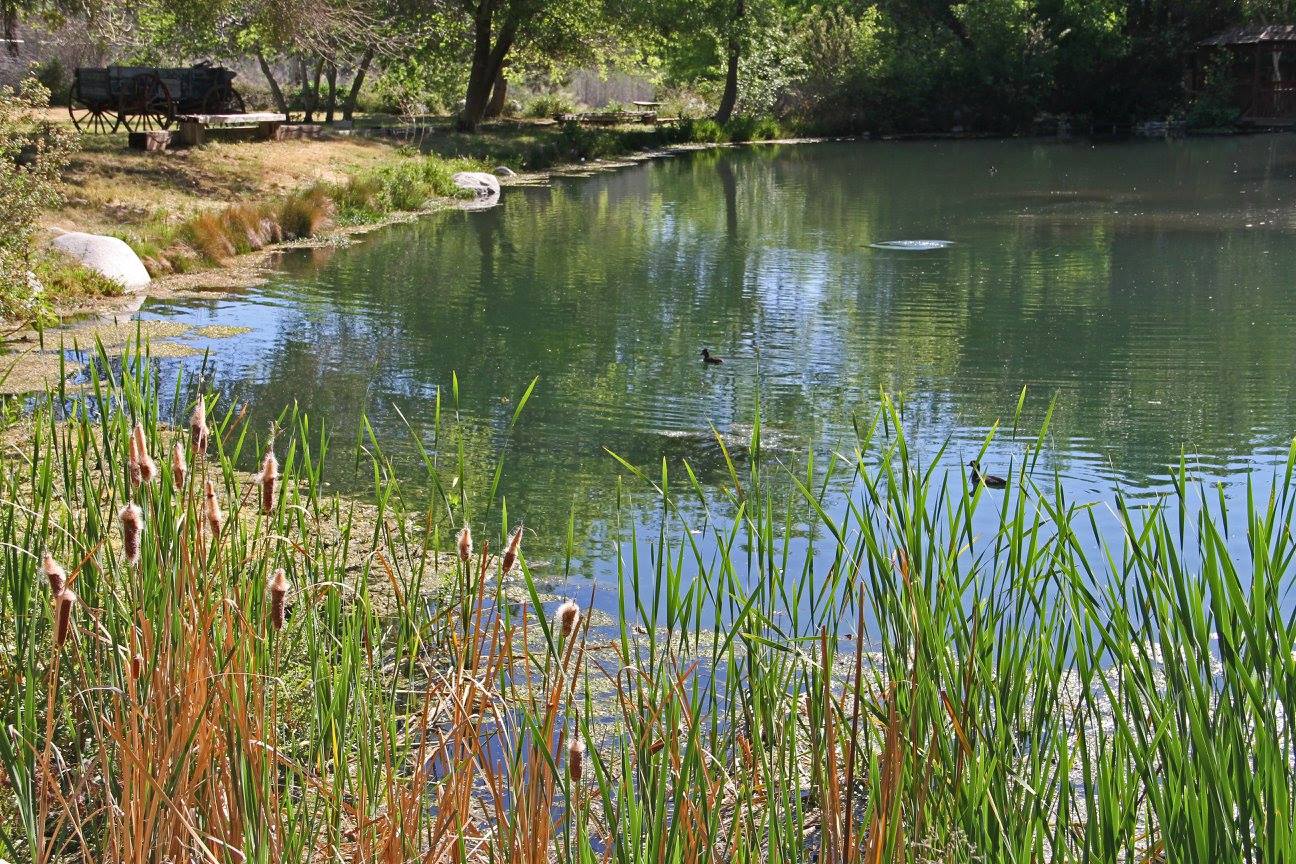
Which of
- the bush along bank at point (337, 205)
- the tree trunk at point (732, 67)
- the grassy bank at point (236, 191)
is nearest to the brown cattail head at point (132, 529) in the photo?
the grassy bank at point (236, 191)

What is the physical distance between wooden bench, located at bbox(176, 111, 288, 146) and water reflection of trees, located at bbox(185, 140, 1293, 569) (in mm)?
3851

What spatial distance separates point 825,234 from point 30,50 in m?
22.0

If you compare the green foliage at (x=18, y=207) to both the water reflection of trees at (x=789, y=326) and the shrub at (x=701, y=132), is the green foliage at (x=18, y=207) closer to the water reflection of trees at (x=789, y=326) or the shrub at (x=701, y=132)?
the water reflection of trees at (x=789, y=326)

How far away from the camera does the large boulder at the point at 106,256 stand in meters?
10.6

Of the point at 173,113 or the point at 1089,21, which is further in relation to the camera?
the point at 1089,21

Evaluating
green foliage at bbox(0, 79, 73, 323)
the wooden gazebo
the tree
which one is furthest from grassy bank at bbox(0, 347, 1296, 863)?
the wooden gazebo

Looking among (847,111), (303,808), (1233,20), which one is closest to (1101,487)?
(303,808)

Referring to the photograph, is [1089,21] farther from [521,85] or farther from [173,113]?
[173,113]

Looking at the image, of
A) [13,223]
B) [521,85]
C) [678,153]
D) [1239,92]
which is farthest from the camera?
[521,85]

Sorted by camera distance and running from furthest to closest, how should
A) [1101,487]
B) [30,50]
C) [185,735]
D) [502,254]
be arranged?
[30,50] → [502,254] → [1101,487] → [185,735]

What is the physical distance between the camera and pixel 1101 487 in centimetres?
572

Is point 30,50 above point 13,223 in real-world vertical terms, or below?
above

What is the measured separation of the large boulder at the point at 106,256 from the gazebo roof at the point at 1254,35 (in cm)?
2666

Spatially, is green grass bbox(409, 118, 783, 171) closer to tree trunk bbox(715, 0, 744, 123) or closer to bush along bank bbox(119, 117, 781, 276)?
bush along bank bbox(119, 117, 781, 276)
